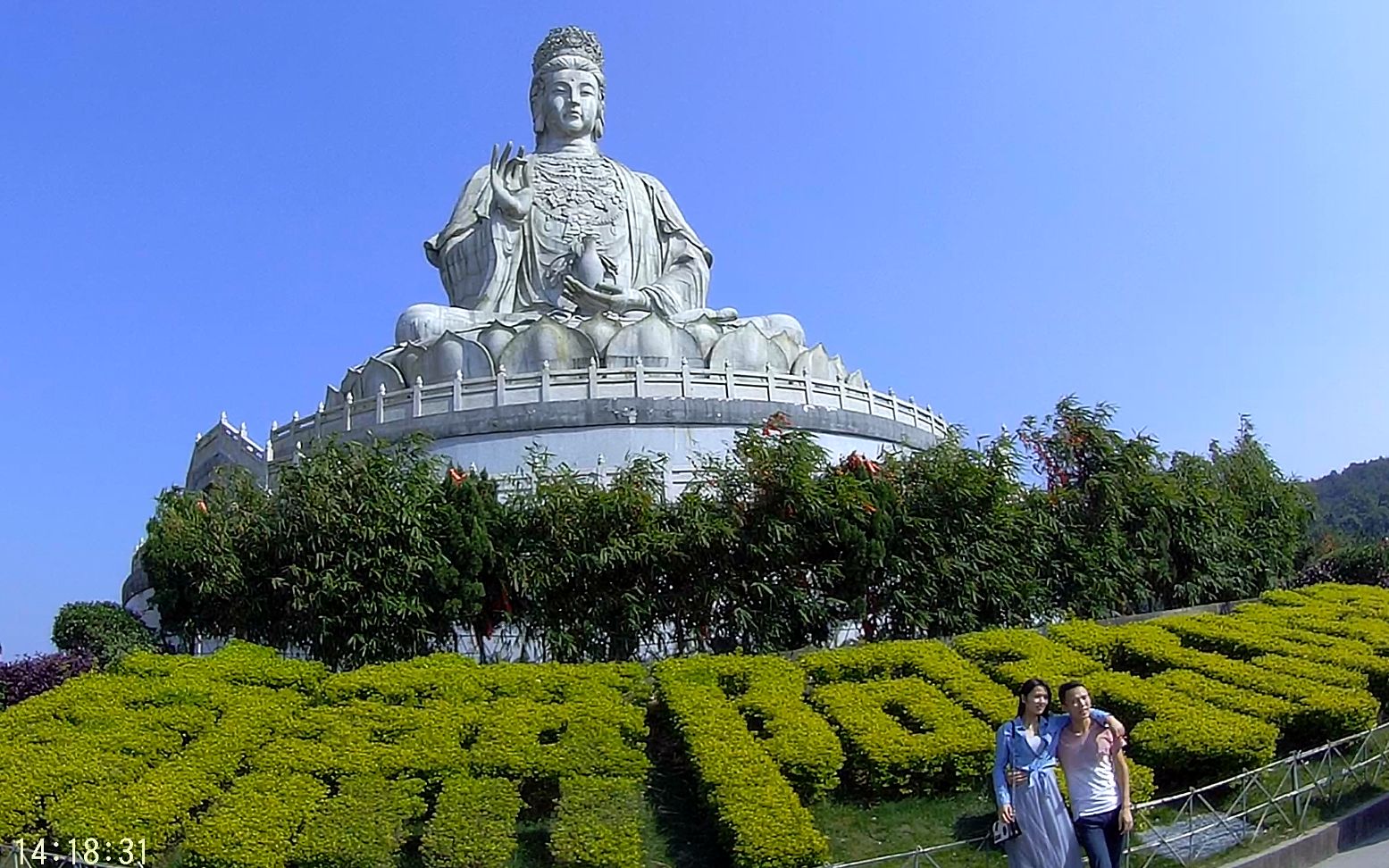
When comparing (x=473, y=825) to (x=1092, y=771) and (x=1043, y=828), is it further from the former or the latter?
(x=1092, y=771)

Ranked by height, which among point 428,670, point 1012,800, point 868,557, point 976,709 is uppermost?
point 868,557

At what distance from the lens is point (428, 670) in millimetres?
8703

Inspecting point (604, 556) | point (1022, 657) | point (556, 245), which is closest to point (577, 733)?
point (604, 556)

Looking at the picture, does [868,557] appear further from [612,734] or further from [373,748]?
[373,748]

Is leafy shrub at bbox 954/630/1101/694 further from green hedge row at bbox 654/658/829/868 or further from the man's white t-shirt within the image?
the man's white t-shirt

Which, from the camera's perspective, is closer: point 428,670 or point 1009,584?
point 428,670

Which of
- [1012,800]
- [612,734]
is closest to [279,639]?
[612,734]

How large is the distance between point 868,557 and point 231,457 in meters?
10.5

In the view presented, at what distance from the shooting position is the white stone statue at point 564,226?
66.9 ft

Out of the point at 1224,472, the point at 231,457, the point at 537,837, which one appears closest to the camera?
the point at 537,837

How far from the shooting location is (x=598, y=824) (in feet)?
21.2

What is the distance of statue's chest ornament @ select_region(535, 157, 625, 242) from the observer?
69.6 ft

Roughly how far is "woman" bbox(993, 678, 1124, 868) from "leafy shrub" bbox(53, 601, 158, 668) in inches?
333

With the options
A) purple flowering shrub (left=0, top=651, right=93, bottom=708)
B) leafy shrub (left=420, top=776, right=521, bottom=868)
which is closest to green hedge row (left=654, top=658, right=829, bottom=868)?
leafy shrub (left=420, top=776, right=521, bottom=868)
